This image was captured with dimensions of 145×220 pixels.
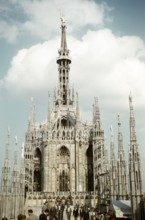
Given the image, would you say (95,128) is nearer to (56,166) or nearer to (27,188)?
(56,166)

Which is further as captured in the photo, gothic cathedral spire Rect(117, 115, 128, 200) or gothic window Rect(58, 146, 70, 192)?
gothic window Rect(58, 146, 70, 192)

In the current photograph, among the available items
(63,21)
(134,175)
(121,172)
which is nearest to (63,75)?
(63,21)

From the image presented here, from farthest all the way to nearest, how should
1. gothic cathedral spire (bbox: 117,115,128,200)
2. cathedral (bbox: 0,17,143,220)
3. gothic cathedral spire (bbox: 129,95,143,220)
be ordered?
cathedral (bbox: 0,17,143,220), gothic cathedral spire (bbox: 117,115,128,200), gothic cathedral spire (bbox: 129,95,143,220)

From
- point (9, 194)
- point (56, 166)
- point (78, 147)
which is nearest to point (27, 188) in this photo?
point (56, 166)

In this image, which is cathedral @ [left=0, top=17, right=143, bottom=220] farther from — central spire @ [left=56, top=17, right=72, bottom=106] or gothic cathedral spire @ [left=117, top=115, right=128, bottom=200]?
gothic cathedral spire @ [left=117, top=115, right=128, bottom=200]

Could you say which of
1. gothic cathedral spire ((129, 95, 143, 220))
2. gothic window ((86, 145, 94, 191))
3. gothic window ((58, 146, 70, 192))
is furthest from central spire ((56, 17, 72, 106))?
gothic cathedral spire ((129, 95, 143, 220))

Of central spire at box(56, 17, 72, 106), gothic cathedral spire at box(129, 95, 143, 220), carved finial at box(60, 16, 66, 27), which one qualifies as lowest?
gothic cathedral spire at box(129, 95, 143, 220)

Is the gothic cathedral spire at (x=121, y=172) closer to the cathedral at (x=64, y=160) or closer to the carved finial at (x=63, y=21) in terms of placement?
the cathedral at (x=64, y=160)

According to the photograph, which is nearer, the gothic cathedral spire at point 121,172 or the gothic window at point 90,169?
the gothic cathedral spire at point 121,172

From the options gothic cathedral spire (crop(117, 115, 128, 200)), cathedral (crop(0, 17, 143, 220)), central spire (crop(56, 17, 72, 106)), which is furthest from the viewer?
central spire (crop(56, 17, 72, 106))

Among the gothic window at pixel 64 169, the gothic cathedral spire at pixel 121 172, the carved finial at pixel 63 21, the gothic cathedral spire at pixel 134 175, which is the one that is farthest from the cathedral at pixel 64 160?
the gothic cathedral spire at pixel 134 175

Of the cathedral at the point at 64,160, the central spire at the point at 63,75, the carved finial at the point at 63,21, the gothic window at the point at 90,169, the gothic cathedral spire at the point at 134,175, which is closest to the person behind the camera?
the gothic cathedral spire at the point at 134,175

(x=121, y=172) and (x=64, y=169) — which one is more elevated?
(x=64, y=169)

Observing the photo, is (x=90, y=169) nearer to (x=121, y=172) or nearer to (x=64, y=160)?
(x=64, y=160)
